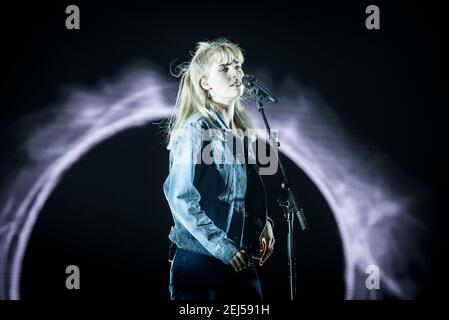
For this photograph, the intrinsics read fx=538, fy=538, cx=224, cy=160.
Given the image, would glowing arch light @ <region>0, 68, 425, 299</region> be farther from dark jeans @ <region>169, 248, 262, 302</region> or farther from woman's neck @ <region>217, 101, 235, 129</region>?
dark jeans @ <region>169, 248, 262, 302</region>

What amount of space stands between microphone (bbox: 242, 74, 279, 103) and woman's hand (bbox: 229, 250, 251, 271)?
895mm

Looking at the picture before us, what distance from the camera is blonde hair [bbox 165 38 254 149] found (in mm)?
3160

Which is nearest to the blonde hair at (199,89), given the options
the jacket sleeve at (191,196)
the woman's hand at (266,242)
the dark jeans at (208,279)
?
the jacket sleeve at (191,196)

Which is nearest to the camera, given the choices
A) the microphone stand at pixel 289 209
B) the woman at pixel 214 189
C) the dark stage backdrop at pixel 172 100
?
the woman at pixel 214 189

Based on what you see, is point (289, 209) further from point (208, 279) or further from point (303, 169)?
point (208, 279)

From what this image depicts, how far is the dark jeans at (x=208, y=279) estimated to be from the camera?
2.95 metres

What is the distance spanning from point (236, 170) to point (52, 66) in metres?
1.33

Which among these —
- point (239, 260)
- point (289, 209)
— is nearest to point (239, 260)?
point (239, 260)

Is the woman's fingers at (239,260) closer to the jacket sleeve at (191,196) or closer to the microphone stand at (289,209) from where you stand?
the jacket sleeve at (191,196)

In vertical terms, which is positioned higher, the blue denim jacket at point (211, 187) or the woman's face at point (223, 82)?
the woman's face at point (223, 82)

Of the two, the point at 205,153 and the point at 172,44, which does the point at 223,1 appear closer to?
the point at 172,44

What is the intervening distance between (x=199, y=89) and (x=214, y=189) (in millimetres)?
611

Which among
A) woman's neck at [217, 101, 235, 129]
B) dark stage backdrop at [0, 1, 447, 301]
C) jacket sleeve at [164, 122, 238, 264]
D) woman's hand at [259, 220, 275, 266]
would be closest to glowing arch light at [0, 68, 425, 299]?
dark stage backdrop at [0, 1, 447, 301]

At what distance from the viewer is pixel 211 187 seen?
9.98 ft
